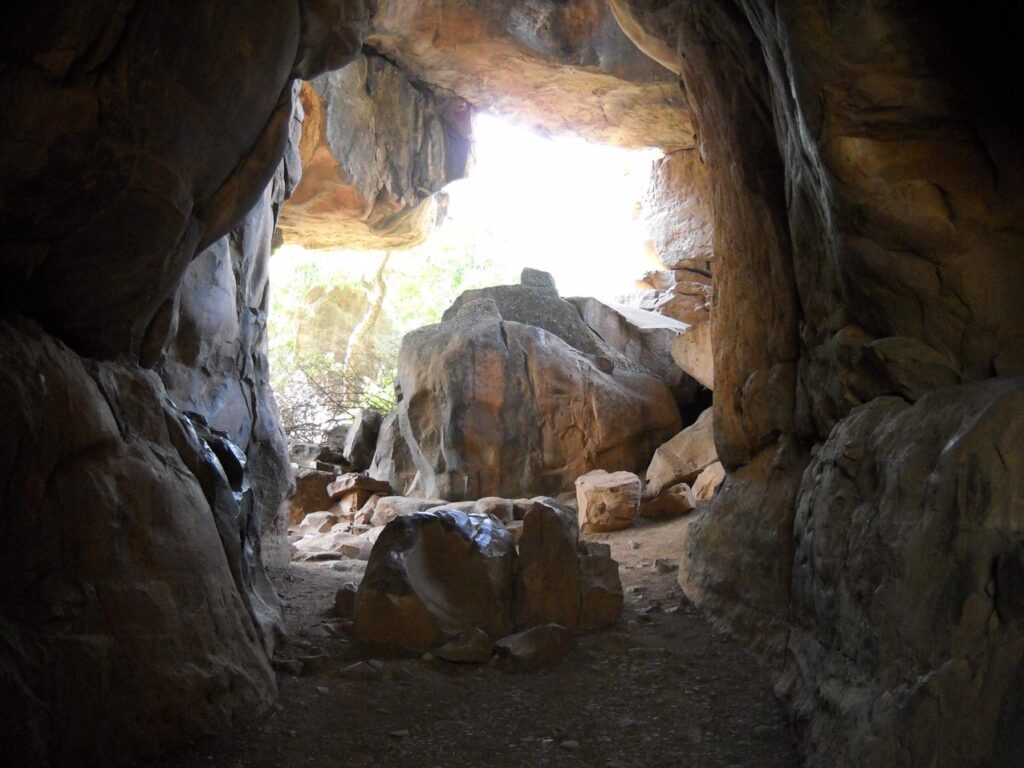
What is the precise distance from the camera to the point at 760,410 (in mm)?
5152

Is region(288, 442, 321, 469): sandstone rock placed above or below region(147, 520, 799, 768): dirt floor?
above

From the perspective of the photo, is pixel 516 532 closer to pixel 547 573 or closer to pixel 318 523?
pixel 547 573

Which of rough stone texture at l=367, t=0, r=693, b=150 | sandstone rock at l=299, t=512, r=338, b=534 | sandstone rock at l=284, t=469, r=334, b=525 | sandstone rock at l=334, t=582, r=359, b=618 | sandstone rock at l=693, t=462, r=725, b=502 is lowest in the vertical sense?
sandstone rock at l=299, t=512, r=338, b=534

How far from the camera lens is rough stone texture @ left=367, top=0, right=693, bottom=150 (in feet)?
33.6

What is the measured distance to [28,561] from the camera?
3070 millimetres

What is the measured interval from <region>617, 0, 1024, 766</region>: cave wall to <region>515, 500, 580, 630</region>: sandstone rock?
36.4 inches

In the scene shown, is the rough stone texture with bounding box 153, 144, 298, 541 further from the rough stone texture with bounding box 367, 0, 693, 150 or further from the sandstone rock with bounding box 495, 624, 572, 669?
the rough stone texture with bounding box 367, 0, 693, 150

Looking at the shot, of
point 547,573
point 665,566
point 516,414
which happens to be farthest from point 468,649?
point 516,414

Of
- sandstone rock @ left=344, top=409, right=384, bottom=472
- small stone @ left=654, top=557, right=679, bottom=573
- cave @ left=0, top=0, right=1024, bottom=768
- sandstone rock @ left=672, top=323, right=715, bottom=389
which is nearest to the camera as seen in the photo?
cave @ left=0, top=0, right=1024, bottom=768

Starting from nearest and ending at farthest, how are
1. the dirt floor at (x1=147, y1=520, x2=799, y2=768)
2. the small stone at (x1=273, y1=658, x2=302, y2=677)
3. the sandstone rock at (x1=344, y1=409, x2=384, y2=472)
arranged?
the dirt floor at (x1=147, y1=520, x2=799, y2=768)
the small stone at (x1=273, y1=658, x2=302, y2=677)
the sandstone rock at (x1=344, y1=409, x2=384, y2=472)

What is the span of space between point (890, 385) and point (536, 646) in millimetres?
2341

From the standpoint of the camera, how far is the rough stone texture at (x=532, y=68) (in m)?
10.2

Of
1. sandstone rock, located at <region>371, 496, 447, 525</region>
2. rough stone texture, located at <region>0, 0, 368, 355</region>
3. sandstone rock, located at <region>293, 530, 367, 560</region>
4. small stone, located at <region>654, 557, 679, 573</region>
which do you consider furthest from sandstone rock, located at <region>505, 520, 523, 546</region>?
sandstone rock, located at <region>371, 496, 447, 525</region>

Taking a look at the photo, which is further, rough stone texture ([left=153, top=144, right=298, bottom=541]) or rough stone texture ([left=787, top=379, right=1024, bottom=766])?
rough stone texture ([left=153, top=144, right=298, bottom=541])
